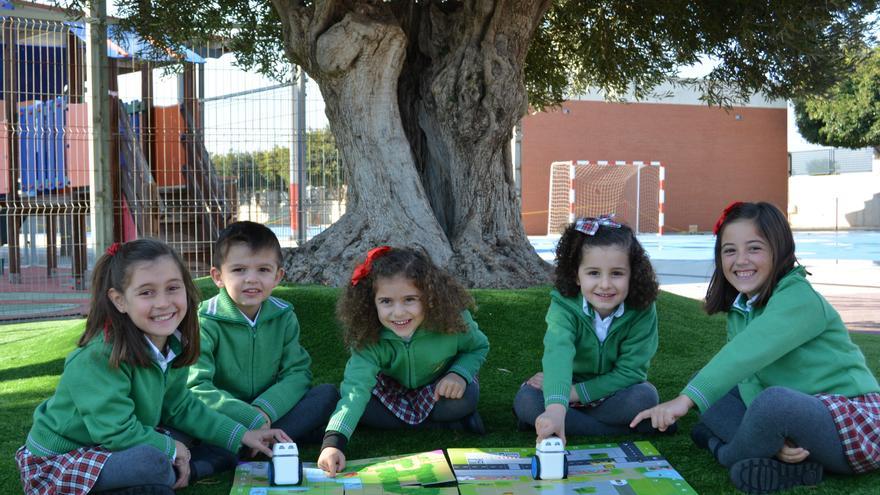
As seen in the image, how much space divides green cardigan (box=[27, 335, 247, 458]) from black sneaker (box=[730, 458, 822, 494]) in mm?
1855

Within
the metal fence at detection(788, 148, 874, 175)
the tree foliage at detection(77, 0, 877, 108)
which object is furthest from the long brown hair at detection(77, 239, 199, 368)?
the metal fence at detection(788, 148, 874, 175)

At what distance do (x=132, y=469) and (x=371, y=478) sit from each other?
2.60ft

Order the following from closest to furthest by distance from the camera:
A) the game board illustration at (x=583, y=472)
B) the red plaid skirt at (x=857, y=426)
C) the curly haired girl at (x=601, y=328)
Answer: the red plaid skirt at (x=857, y=426), the game board illustration at (x=583, y=472), the curly haired girl at (x=601, y=328)

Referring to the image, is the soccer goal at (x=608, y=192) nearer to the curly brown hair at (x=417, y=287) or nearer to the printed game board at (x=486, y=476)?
the curly brown hair at (x=417, y=287)

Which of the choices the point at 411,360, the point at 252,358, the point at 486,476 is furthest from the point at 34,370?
the point at 486,476

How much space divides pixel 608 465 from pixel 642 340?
25.8 inches

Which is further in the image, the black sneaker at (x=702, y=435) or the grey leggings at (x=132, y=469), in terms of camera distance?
the black sneaker at (x=702, y=435)

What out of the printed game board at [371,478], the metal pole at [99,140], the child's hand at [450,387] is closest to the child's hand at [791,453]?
the printed game board at [371,478]

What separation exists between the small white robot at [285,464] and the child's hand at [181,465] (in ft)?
0.99

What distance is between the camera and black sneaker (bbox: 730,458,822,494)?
2723mm

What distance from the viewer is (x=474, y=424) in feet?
12.0

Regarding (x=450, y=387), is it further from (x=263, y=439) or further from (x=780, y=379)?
(x=780, y=379)

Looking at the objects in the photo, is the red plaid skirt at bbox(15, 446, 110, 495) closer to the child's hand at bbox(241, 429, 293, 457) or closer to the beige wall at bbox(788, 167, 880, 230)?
the child's hand at bbox(241, 429, 293, 457)

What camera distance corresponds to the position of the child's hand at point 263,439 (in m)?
3.08
